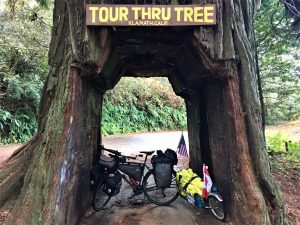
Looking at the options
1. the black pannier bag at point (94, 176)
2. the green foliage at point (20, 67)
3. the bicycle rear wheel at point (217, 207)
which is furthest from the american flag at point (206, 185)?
the green foliage at point (20, 67)

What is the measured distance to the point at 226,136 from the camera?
5.30 meters

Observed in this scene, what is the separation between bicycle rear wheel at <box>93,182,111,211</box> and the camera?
20.0 ft

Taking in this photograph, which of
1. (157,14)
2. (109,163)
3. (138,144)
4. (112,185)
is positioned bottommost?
(112,185)

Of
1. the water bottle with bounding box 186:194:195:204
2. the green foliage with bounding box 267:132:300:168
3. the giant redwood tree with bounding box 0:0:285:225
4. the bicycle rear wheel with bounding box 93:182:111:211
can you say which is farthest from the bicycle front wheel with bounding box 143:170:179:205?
the green foliage with bounding box 267:132:300:168

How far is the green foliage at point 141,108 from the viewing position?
22156mm

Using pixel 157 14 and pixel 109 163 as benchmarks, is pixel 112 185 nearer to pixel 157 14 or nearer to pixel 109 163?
pixel 109 163

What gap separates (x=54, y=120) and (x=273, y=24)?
7.83 meters

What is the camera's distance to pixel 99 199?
252 inches

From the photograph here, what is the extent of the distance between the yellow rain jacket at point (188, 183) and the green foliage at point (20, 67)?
995 cm

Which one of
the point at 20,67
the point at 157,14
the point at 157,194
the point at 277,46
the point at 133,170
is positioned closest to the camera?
the point at 157,14

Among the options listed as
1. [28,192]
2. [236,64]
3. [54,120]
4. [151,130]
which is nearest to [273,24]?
[236,64]

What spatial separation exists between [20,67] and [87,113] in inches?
434

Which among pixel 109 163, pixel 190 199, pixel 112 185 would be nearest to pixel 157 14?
pixel 109 163

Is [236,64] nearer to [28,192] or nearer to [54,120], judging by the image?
[54,120]
